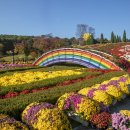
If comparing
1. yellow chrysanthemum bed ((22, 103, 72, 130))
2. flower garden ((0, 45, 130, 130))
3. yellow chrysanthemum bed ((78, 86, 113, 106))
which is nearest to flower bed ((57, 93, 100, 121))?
flower garden ((0, 45, 130, 130))

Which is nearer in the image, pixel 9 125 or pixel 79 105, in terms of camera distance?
pixel 9 125

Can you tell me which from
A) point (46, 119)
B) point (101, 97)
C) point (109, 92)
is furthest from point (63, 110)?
point (109, 92)

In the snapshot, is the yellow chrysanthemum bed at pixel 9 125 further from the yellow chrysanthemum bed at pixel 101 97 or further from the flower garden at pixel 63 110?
the yellow chrysanthemum bed at pixel 101 97

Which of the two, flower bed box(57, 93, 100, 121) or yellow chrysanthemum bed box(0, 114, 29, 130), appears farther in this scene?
flower bed box(57, 93, 100, 121)

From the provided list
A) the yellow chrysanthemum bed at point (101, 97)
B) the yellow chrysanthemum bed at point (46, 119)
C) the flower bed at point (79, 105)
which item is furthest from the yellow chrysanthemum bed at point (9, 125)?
the yellow chrysanthemum bed at point (101, 97)

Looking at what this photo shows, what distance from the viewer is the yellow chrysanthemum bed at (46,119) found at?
9727 millimetres

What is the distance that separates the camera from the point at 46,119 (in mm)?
9883

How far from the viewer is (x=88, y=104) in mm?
12328

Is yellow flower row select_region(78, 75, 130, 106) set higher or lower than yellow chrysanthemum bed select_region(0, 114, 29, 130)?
lower

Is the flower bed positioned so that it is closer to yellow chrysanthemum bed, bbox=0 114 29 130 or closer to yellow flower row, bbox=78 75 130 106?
yellow flower row, bbox=78 75 130 106

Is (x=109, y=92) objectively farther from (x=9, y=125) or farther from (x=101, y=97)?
(x=9, y=125)

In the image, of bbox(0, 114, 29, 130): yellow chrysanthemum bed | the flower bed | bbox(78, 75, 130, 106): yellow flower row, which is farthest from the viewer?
bbox(78, 75, 130, 106): yellow flower row

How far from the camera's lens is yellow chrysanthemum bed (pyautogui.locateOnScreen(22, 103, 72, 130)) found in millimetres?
9727

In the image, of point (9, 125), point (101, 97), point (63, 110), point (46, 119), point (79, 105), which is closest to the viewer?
point (9, 125)
